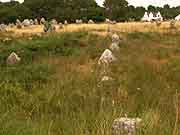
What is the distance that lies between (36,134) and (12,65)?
8129 mm

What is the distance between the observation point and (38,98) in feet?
26.3

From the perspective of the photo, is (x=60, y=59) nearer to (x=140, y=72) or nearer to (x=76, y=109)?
(x=140, y=72)

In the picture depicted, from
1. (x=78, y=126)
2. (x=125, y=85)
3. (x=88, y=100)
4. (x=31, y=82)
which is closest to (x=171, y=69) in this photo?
(x=125, y=85)

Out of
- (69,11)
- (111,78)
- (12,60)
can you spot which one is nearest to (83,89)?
(111,78)

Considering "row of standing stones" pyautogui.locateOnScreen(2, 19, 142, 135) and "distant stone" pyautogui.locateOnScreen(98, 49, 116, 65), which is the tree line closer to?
"row of standing stones" pyautogui.locateOnScreen(2, 19, 142, 135)

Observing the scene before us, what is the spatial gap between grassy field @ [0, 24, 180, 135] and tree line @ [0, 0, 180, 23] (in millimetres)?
29021

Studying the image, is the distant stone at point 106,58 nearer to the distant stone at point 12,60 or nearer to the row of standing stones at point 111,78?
the row of standing stones at point 111,78

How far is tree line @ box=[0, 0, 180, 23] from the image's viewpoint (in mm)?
47656

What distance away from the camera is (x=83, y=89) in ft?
29.6

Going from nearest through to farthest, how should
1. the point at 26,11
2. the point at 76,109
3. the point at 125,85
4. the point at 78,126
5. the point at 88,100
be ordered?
the point at 78,126, the point at 76,109, the point at 88,100, the point at 125,85, the point at 26,11

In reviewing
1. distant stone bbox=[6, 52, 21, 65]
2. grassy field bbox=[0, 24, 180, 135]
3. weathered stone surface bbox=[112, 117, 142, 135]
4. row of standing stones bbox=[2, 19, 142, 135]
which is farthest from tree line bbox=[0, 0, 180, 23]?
weathered stone surface bbox=[112, 117, 142, 135]

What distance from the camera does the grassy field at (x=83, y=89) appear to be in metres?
5.34

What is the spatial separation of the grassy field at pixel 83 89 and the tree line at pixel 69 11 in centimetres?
2902

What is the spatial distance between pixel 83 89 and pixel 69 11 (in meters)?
40.1
